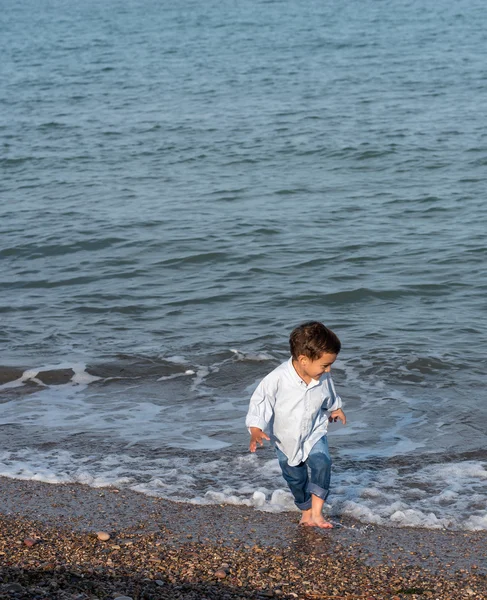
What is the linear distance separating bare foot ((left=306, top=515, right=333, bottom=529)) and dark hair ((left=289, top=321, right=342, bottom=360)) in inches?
39.2

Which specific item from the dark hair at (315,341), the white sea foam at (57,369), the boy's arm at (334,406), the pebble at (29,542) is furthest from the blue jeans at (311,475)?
the white sea foam at (57,369)

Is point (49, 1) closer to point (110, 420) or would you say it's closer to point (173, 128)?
point (173, 128)

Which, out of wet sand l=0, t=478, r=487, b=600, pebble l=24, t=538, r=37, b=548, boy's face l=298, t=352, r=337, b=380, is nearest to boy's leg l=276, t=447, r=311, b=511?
wet sand l=0, t=478, r=487, b=600

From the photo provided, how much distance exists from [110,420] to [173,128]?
14903 millimetres

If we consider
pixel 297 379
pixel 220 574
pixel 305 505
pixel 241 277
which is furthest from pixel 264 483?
pixel 241 277

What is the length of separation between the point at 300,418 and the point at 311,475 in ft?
1.25

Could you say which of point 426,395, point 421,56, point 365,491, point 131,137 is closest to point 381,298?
point 426,395

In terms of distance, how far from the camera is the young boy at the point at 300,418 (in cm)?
476

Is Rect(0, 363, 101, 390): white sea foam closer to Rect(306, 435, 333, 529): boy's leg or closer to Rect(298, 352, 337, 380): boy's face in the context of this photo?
Rect(306, 435, 333, 529): boy's leg

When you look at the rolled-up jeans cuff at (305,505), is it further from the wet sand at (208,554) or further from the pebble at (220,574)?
the pebble at (220,574)

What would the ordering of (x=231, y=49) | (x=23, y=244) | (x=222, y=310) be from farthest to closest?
(x=231, y=49) → (x=23, y=244) → (x=222, y=310)

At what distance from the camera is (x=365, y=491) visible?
18.2 feet

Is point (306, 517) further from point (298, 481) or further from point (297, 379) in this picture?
point (297, 379)

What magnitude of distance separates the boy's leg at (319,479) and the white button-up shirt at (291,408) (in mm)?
40
